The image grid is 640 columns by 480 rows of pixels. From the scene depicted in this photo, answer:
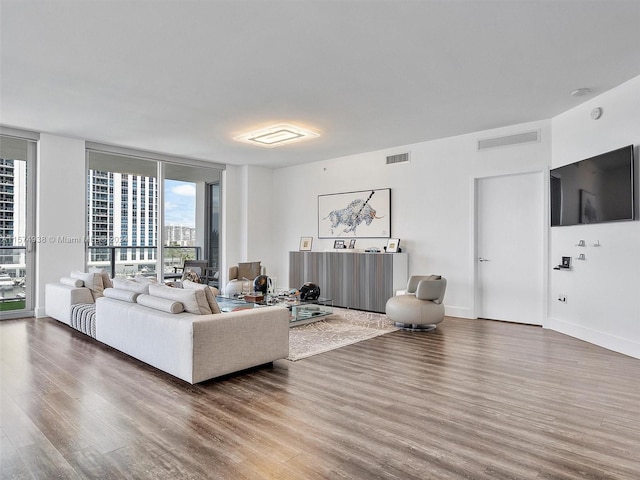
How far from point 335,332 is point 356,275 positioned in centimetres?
203

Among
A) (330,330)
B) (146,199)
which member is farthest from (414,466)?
(146,199)

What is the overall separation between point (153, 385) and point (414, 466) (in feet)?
7.36

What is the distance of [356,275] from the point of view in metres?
7.18

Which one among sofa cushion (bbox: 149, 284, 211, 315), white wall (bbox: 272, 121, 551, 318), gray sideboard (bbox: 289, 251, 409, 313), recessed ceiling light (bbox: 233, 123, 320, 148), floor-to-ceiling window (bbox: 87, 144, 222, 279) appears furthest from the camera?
floor-to-ceiling window (bbox: 87, 144, 222, 279)

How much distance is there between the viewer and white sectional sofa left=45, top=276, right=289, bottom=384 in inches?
128

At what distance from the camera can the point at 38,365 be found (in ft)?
12.6

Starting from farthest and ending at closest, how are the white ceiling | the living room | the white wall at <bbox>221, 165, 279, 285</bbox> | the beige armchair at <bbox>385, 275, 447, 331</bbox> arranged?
1. the white wall at <bbox>221, 165, 279, 285</bbox>
2. the beige armchair at <bbox>385, 275, 447, 331</bbox>
3. the white ceiling
4. the living room

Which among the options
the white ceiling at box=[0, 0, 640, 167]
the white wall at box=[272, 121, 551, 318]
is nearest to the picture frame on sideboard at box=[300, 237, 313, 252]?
the white wall at box=[272, 121, 551, 318]

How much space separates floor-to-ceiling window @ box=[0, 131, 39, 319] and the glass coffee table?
10.5ft

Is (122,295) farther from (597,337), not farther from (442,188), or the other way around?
(597,337)

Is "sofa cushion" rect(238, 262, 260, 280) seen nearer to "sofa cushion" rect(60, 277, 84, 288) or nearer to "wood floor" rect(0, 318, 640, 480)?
"sofa cushion" rect(60, 277, 84, 288)

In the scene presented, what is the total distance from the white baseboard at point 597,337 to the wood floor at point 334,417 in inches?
7.0

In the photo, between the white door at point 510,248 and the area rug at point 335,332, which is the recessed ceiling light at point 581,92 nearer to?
the white door at point 510,248

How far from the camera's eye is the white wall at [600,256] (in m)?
4.28
